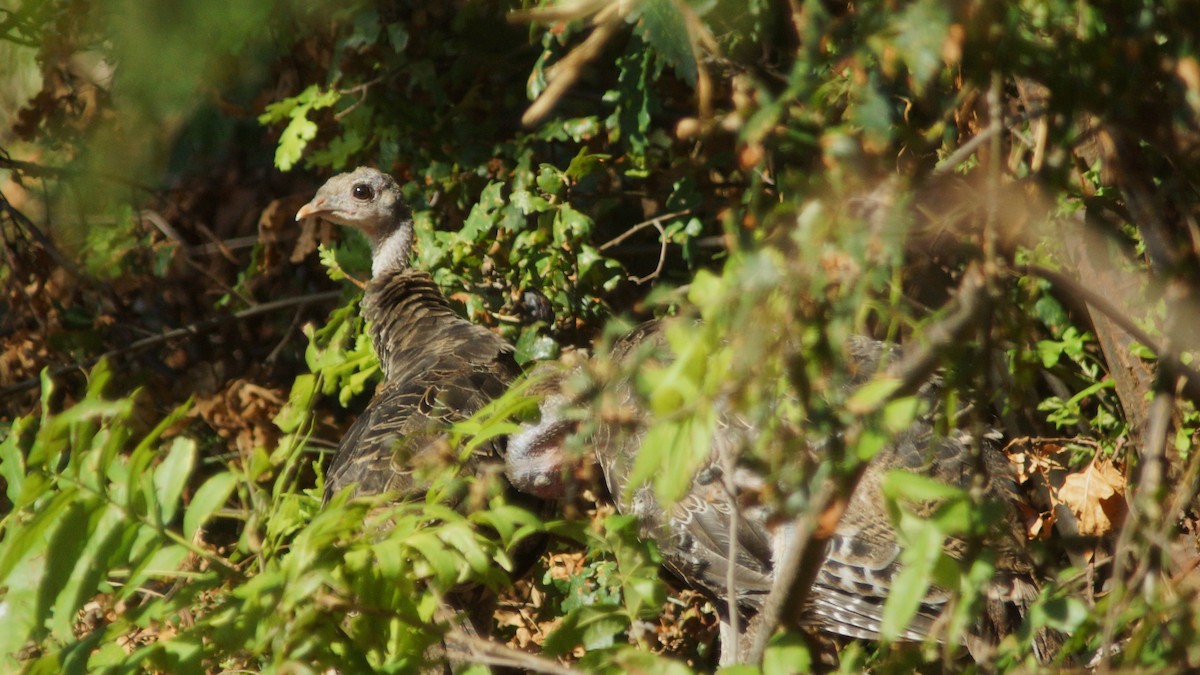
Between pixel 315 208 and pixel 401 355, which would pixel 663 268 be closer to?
pixel 401 355

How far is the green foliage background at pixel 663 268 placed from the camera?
1.69 m

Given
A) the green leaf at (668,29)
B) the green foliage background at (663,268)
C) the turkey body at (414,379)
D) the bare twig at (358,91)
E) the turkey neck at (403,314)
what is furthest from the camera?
the bare twig at (358,91)

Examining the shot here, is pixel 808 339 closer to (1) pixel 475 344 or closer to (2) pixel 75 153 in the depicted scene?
(1) pixel 475 344

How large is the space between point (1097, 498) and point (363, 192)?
131 inches

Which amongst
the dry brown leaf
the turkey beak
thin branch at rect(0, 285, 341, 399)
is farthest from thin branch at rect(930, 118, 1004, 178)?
thin branch at rect(0, 285, 341, 399)

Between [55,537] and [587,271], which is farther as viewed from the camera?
[587,271]

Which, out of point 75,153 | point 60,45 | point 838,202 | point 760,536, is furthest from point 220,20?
point 75,153

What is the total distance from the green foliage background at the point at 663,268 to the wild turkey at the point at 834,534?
419 mm

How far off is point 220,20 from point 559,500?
2.72 m

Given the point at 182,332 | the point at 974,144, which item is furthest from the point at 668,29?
the point at 182,332

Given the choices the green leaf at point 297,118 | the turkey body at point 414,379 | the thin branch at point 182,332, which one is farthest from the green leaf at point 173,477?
the thin branch at point 182,332

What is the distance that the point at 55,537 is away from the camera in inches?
79.3

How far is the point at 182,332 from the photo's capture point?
663 centimetres

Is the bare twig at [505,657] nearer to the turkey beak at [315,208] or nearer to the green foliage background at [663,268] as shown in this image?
the green foliage background at [663,268]
